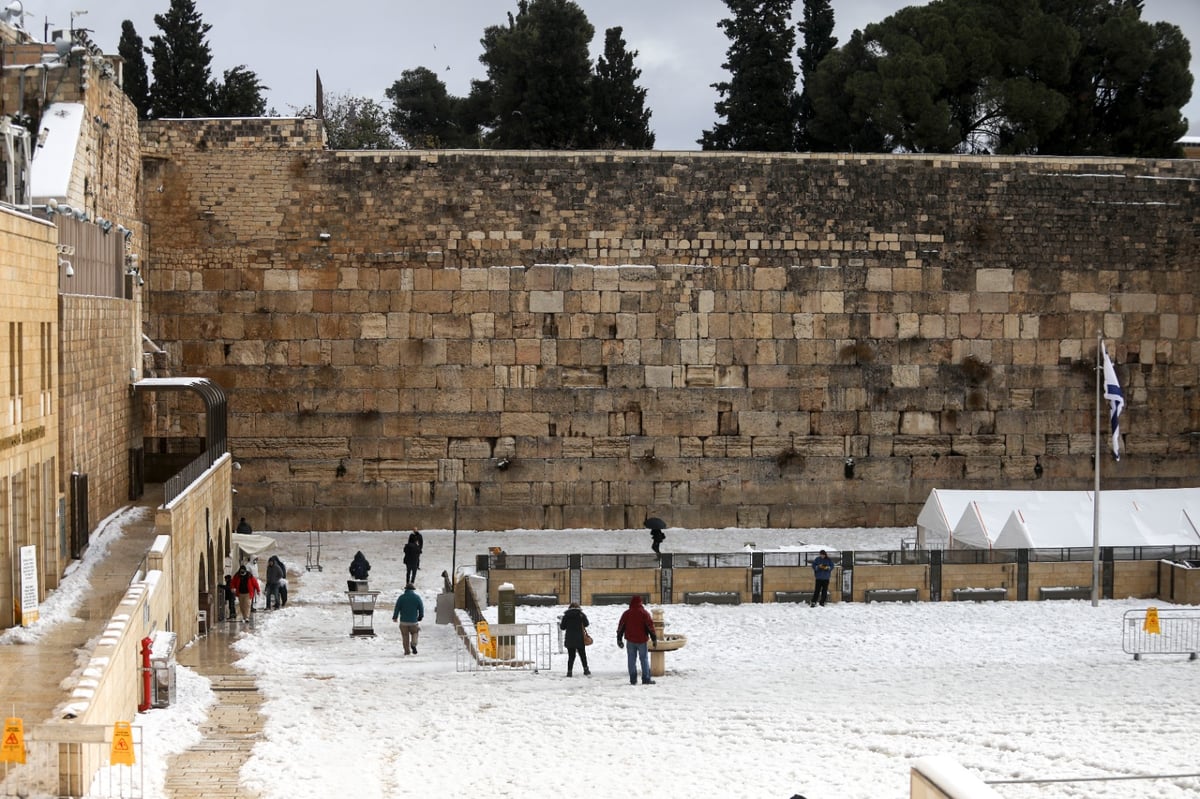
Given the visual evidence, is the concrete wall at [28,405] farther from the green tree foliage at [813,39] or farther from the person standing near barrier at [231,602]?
the green tree foliage at [813,39]

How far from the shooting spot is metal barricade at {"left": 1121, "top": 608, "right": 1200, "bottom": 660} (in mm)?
18361

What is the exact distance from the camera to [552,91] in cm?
3947

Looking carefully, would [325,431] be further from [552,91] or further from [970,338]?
[552,91]

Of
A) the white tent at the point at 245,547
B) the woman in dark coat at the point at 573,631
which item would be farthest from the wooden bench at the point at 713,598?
the white tent at the point at 245,547

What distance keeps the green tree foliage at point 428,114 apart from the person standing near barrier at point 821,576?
26.5 m

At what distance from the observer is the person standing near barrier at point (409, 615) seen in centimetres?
1769

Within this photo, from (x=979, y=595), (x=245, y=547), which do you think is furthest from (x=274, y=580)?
(x=979, y=595)

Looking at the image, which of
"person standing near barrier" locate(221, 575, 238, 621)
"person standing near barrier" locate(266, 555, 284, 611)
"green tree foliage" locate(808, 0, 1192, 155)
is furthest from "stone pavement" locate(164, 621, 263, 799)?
"green tree foliage" locate(808, 0, 1192, 155)

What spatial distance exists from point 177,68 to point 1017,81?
20.3m

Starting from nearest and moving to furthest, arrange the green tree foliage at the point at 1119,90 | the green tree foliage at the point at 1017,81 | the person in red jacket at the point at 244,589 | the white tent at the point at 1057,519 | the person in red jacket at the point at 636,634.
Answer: the person in red jacket at the point at 636,634
the person in red jacket at the point at 244,589
the white tent at the point at 1057,519
the green tree foliage at the point at 1017,81
the green tree foliage at the point at 1119,90

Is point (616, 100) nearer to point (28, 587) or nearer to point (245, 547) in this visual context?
point (245, 547)

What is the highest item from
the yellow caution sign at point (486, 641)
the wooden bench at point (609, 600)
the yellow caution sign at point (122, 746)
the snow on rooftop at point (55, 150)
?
the snow on rooftop at point (55, 150)

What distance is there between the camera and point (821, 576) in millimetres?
21438

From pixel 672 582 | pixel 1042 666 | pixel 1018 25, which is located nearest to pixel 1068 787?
pixel 1042 666
